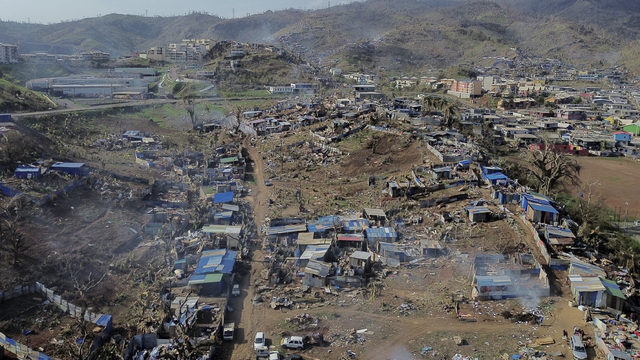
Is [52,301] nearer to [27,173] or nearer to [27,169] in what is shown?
[27,173]

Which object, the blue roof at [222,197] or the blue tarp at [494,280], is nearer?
the blue tarp at [494,280]

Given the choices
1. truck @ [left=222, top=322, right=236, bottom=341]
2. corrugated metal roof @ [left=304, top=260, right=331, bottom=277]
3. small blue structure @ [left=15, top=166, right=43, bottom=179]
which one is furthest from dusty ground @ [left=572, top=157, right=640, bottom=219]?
small blue structure @ [left=15, top=166, right=43, bottom=179]

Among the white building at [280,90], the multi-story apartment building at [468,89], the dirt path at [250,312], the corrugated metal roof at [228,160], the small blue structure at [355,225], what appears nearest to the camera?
the dirt path at [250,312]

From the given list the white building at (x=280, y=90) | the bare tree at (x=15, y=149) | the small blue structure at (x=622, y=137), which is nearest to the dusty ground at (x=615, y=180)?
the small blue structure at (x=622, y=137)

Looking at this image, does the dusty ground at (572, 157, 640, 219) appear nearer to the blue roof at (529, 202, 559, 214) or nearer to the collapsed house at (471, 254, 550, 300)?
the blue roof at (529, 202, 559, 214)

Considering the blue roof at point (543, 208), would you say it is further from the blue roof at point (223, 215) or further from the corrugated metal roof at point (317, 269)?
the blue roof at point (223, 215)

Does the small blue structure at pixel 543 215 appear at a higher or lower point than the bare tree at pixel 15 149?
lower
